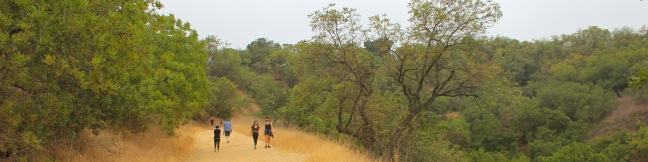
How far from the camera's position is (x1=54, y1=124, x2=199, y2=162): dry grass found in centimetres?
1611

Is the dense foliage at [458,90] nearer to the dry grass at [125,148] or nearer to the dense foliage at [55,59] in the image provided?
the dry grass at [125,148]

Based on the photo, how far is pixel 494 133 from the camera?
221 feet

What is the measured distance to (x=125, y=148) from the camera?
20000 millimetres

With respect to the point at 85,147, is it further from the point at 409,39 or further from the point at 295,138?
the point at 409,39

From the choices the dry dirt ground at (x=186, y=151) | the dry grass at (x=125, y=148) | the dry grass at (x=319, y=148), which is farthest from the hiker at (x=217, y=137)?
the dry grass at (x=319, y=148)

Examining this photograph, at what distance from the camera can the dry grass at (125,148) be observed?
16.1m

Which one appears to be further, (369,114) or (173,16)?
(173,16)

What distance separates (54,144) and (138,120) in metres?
7.86

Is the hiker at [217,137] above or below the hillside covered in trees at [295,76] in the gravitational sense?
below

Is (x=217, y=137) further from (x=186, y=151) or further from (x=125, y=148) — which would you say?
(x=125, y=148)

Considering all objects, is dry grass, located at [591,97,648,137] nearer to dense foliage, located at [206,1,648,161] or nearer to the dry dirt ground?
dense foliage, located at [206,1,648,161]

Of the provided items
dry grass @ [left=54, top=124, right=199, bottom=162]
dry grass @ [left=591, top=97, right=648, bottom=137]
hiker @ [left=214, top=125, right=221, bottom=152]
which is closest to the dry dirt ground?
dry grass @ [left=54, top=124, right=199, bottom=162]

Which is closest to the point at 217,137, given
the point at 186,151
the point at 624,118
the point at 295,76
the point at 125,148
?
the point at 186,151

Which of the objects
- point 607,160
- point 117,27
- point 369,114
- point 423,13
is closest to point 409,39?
point 423,13
